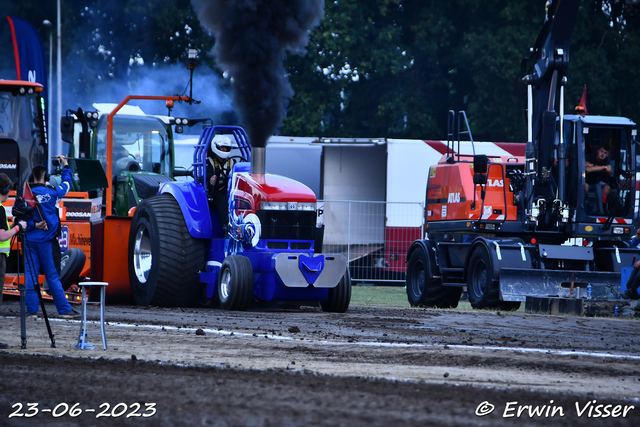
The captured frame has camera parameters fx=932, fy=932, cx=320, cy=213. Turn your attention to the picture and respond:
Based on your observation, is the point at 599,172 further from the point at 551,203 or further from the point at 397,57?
the point at 397,57

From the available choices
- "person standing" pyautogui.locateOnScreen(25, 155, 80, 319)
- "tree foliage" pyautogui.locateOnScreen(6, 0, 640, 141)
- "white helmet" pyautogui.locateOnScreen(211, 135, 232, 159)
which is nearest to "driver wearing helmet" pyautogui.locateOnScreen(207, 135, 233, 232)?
"white helmet" pyautogui.locateOnScreen(211, 135, 232, 159)

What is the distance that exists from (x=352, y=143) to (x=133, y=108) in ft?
17.6

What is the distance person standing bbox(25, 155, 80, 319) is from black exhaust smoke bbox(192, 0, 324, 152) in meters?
3.00

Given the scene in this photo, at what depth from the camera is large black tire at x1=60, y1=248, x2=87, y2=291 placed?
45.9 ft

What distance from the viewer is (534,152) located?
15711mm

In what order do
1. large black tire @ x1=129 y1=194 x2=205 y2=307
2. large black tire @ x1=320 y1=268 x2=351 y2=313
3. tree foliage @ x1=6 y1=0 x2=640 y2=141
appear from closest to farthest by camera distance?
large black tire @ x1=320 y1=268 x2=351 y2=313, large black tire @ x1=129 y1=194 x2=205 y2=307, tree foliage @ x1=6 y1=0 x2=640 y2=141

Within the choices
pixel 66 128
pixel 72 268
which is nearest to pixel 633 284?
pixel 72 268

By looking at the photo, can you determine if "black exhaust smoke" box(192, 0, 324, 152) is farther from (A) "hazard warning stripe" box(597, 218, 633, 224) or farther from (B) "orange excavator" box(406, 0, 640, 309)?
(A) "hazard warning stripe" box(597, 218, 633, 224)

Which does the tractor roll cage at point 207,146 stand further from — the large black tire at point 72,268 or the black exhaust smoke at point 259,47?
the large black tire at point 72,268

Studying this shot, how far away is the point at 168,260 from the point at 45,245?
2450 mm

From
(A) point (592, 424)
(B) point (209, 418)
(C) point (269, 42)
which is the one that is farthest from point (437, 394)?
(C) point (269, 42)

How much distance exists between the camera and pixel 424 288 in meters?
17.2

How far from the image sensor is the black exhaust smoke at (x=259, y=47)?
41.8 ft

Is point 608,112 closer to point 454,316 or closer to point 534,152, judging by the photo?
point 534,152
